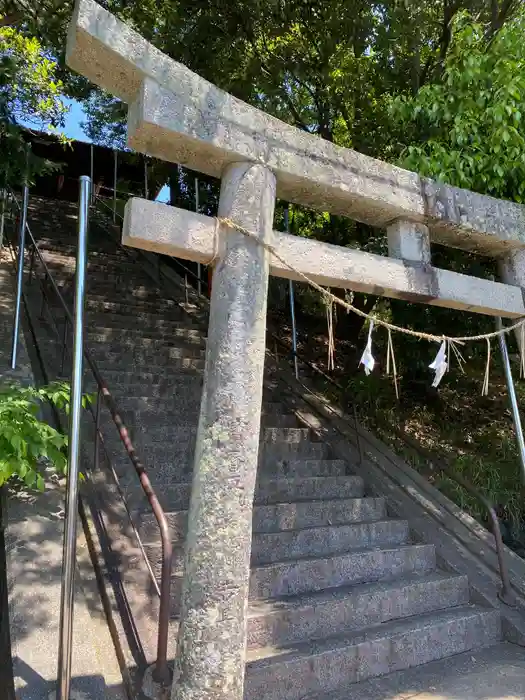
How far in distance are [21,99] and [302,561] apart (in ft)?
19.5

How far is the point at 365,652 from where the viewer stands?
3.42 m

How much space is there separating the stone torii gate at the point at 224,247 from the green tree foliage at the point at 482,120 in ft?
4.08

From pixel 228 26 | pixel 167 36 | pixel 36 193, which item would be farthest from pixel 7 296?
pixel 36 193

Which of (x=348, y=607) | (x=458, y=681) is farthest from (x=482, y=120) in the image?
(x=458, y=681)

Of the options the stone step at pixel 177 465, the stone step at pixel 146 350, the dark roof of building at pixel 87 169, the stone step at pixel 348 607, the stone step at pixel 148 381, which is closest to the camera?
the stone step at pixel 348 607

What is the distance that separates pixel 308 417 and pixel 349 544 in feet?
6.62

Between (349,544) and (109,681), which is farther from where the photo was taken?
(349,544)

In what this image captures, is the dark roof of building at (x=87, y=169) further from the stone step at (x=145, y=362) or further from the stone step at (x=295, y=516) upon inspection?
the stone step at (x=295, y=516)

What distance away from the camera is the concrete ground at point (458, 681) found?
10.5ft

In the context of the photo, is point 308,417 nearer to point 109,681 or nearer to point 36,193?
point 109,681

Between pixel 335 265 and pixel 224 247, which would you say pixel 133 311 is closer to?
pixel 335 265

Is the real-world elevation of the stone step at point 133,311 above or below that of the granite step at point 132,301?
below

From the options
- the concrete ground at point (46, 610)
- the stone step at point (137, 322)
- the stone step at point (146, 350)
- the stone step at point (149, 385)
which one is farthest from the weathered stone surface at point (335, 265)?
the stone step at point (137, 322)

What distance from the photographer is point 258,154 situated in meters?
2.99
